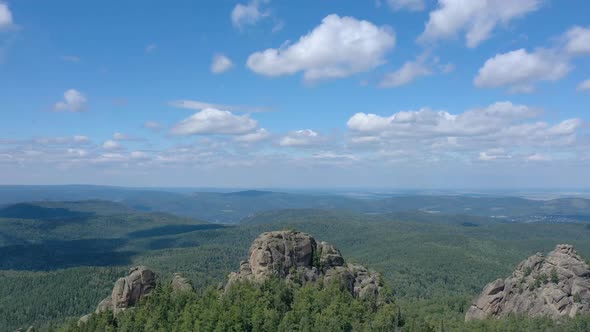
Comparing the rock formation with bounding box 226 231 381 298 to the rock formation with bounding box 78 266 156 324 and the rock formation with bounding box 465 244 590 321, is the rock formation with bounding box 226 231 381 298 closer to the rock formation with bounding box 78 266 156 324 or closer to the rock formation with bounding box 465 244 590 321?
the rock formation with bounding box 78 266 156 324

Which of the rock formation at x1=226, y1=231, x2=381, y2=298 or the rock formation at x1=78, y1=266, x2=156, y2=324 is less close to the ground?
the rock formation at x1=226, y1=231, x2=381, y2=298

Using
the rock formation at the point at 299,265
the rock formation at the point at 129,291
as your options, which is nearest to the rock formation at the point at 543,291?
the rock formation at the point at 299,265

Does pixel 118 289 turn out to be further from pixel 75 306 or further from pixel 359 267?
pixel 75 306

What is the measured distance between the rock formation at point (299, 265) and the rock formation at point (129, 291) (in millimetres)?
15336

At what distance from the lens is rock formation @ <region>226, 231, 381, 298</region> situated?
8031 cm

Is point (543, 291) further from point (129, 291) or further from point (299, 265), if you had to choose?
point (129, 291)

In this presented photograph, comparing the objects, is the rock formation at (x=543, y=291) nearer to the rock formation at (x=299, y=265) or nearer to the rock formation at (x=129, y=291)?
the rock formation at (x=299, y=265)

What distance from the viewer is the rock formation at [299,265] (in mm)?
80312

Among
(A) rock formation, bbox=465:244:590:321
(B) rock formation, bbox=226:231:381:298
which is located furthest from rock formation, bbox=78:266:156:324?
(A) rock formation, bbox=465:244:590:321

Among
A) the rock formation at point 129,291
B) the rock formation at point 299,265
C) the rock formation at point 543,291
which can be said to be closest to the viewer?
the rock formation at point 129,291

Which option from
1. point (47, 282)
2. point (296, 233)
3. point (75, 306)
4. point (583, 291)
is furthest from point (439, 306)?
point (47, 282)

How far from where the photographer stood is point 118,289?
257 feet

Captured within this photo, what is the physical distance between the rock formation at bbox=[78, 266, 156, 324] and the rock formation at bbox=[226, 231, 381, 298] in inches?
604

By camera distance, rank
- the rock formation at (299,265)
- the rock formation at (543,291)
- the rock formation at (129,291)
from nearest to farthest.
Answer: the rock formation at (129,291) → the rock formation at (299,265) → the rock formation at (543,291)
